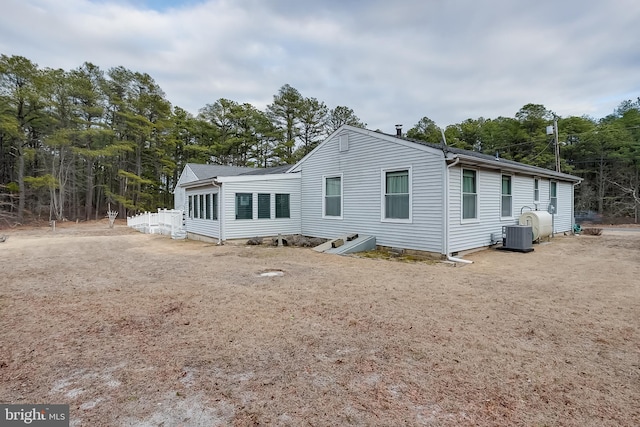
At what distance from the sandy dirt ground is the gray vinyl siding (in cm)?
566

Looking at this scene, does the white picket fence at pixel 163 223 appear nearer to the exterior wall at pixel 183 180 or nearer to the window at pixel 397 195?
the exterior wall at pixel 183 180

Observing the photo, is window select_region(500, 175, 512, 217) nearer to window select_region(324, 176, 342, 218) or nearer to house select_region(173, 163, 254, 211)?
window select_region(324, 176, 342, 218)

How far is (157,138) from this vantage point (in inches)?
1172

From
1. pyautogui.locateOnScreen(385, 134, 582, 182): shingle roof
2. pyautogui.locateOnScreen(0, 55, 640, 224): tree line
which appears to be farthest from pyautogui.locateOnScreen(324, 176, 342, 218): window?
pyautogui.locateOnScreen(0, 55, 640, 224): tree line

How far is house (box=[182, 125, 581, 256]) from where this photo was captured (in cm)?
826

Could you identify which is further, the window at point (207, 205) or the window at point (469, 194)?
the window at point (207, 205)

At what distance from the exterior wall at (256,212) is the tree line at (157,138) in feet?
60.8

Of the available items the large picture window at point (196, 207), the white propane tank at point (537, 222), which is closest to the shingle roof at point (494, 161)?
the white propane tank at point (537, 222)

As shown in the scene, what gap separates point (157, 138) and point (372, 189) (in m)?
27.0

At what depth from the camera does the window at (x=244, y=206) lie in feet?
37.3

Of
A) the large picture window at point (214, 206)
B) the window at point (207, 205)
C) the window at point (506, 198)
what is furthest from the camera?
the window at point (207, 205)

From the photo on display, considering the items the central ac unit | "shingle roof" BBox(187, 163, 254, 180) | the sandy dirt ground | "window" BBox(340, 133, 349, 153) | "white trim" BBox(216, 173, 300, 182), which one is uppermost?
"shingle roof" BBox(187, 163, 254, 180)

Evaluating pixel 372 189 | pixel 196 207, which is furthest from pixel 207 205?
pixel 372 189

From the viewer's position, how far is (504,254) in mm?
8828
